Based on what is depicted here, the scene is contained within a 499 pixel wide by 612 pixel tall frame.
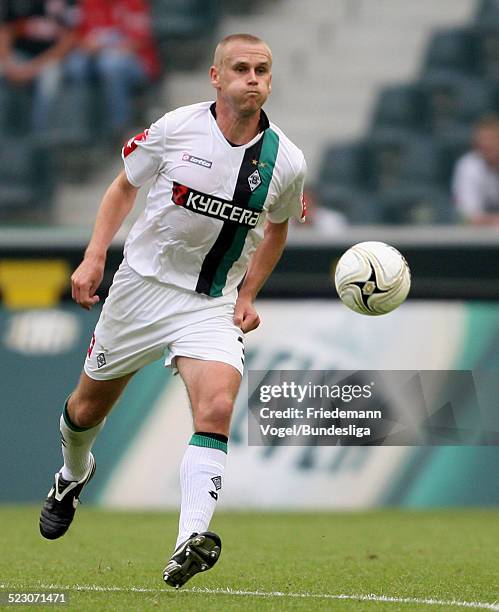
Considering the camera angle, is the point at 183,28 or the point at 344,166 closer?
the point at 344,166

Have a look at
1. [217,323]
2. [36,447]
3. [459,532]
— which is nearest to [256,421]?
[217,323]

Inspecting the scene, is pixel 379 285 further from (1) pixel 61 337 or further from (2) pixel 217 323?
(1) pixel 61 337

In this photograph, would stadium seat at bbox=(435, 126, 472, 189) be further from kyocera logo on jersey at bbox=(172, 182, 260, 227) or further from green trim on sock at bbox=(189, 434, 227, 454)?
green trim on sock at bbox=(189, 434, 227, 454)

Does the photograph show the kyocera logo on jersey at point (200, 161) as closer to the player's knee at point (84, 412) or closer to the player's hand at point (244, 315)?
the player's hand at point (244, 315)

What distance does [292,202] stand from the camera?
6000 millimetres

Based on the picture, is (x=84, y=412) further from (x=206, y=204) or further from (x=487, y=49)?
(x=487, y=49)

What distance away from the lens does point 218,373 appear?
5520 mm

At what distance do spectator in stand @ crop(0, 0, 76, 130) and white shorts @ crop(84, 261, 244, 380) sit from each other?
818cm

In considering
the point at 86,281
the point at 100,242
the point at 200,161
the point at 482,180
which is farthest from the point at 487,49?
the point at 86,281

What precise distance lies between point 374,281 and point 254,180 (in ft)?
2.39

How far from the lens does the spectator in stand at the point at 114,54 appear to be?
13961mm

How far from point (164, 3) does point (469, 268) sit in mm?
6530

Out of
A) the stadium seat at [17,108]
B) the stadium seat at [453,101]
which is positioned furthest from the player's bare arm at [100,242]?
the stadium seat at [17,108]

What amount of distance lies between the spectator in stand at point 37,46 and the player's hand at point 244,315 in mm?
8334
